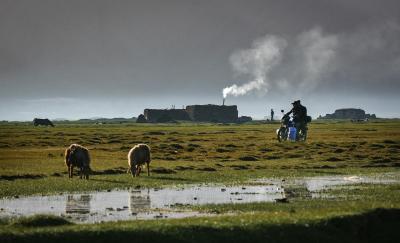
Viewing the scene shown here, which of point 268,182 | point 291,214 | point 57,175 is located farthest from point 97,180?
point 291,214

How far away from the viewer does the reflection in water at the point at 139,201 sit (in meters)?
26.8

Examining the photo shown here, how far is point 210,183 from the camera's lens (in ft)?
124

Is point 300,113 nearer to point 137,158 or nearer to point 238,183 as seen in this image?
point 137,158

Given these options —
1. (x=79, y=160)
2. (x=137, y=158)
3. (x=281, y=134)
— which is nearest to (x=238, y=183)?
(x=137, y=158)

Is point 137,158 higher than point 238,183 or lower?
higher

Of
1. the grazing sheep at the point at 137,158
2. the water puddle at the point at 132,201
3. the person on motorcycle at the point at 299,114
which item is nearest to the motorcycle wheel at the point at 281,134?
the person on motorcycle at the point at 299,114

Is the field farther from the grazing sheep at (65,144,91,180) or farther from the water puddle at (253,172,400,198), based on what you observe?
the water puddle at (253,172,400,198)

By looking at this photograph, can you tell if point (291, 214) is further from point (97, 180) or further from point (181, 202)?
point (97, 180)

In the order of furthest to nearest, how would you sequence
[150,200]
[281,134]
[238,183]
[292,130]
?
[281,134]
[292,130]
[238,183]
[150,200]

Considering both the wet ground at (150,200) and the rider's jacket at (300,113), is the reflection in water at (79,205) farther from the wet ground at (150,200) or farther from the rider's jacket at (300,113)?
the rider's jacket at (300,113)

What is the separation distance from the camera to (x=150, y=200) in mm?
29812

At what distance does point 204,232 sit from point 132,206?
777cm

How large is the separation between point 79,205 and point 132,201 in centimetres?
254

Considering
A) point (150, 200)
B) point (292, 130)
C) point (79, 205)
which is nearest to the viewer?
point (79, 205)
